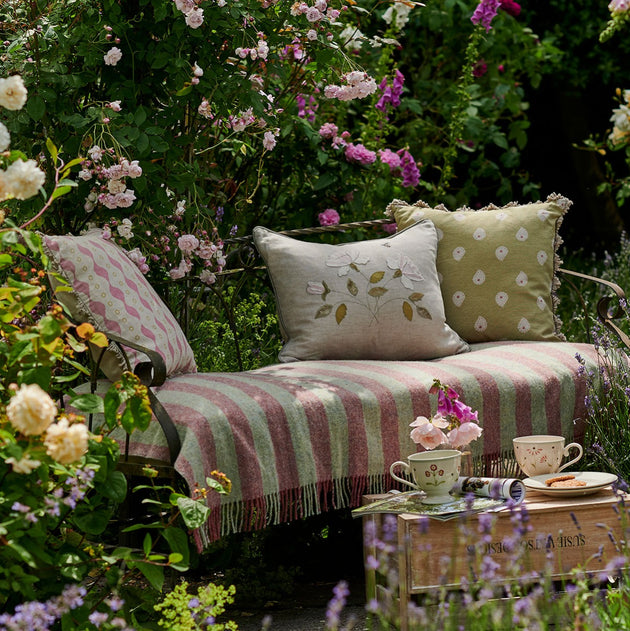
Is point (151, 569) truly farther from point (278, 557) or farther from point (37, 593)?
point (278, 557)

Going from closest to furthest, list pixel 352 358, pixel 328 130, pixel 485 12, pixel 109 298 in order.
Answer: pixel 109 298, pixel 352 358, pixel 328 130, pixel 485 12

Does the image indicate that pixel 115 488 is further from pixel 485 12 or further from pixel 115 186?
pixel 485 12

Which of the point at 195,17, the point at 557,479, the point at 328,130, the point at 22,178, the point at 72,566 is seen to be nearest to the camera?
the point at 22,178

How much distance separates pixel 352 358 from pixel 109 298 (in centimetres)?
90

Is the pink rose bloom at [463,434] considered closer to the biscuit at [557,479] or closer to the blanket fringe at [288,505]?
the biscuit at [557,479]

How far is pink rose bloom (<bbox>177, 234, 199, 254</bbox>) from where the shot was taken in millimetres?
3057

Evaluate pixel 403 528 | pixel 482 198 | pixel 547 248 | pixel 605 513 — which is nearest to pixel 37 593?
pixel 403 528

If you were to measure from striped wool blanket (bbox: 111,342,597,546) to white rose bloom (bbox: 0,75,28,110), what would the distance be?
890 millimetres

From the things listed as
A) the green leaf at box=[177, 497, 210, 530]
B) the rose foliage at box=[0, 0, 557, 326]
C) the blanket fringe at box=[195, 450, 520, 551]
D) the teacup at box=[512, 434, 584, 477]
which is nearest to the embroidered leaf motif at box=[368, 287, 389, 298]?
the rose foliage at box=[0, 0, 557, 326]

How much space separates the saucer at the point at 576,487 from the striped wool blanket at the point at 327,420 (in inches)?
14.7

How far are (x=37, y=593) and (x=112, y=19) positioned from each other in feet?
5.50

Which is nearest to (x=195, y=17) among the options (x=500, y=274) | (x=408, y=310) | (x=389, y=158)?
(x=408, y=310)

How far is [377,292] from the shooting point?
3.16 metres

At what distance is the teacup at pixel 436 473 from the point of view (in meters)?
2.32
